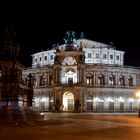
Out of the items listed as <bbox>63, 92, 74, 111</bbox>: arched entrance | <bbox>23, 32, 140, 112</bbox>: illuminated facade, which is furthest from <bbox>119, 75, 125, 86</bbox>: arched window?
<bbox>63, 92, 74, 111</bbox>: arched entrance

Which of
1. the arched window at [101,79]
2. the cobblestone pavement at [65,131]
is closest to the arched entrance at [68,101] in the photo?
the arched window at [101,79]

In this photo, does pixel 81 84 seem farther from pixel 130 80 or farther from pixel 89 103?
pixel 130 80

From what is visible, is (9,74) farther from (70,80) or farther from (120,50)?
(120,50)

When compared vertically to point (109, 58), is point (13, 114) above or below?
below

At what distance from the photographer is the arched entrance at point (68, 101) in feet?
344

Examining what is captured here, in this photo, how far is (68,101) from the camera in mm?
105562

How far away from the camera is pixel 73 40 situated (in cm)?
10888

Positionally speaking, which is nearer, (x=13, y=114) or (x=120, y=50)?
(x=13, y=114)

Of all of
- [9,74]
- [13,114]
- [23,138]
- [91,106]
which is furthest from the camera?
[91,106]

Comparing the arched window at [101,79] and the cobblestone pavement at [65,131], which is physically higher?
the arched window at [101,79]

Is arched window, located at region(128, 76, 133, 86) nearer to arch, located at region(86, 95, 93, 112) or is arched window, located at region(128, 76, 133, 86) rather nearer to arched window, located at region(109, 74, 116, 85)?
arched window, located at region(109, 74, 116, 85)

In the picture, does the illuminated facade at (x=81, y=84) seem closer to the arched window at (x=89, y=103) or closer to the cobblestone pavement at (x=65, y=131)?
the arched window at (x=89, y=103)

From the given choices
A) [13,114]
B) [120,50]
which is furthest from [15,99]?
[120,50]

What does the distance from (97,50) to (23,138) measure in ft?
338
